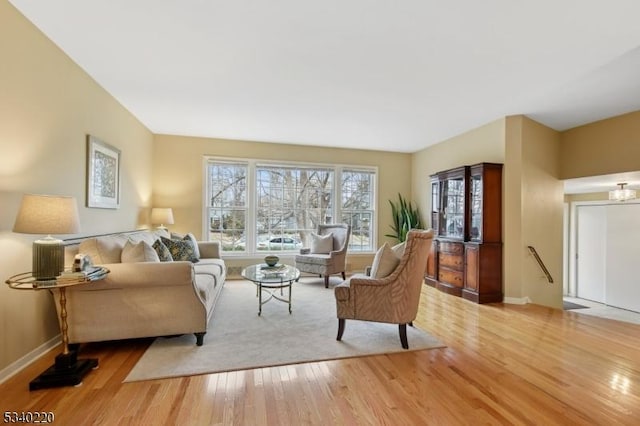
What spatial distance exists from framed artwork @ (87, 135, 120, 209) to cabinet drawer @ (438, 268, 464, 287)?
15.9ft

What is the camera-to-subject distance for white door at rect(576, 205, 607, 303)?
608 cm

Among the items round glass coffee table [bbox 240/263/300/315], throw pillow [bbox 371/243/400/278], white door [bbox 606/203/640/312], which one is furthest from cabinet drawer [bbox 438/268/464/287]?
white door [bbox 606/203/640/312]

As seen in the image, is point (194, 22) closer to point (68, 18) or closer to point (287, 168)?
point (68, 18)

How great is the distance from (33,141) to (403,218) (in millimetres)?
5511

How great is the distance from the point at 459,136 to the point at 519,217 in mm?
1710

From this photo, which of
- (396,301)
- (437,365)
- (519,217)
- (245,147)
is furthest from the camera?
(245,147)

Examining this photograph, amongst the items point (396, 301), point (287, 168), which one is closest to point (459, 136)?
point (287, 168)

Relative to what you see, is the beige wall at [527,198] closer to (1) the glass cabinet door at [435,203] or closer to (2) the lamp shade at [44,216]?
(1) the glass cabinet door at [435,203]

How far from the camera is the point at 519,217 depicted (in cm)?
417

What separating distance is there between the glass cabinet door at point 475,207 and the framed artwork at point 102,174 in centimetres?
483

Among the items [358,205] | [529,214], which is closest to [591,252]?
[529,214]

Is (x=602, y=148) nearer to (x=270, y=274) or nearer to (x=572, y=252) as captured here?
(x=572, y=252)

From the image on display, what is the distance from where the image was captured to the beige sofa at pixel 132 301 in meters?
2.41

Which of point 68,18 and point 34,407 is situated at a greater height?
point 68,18
